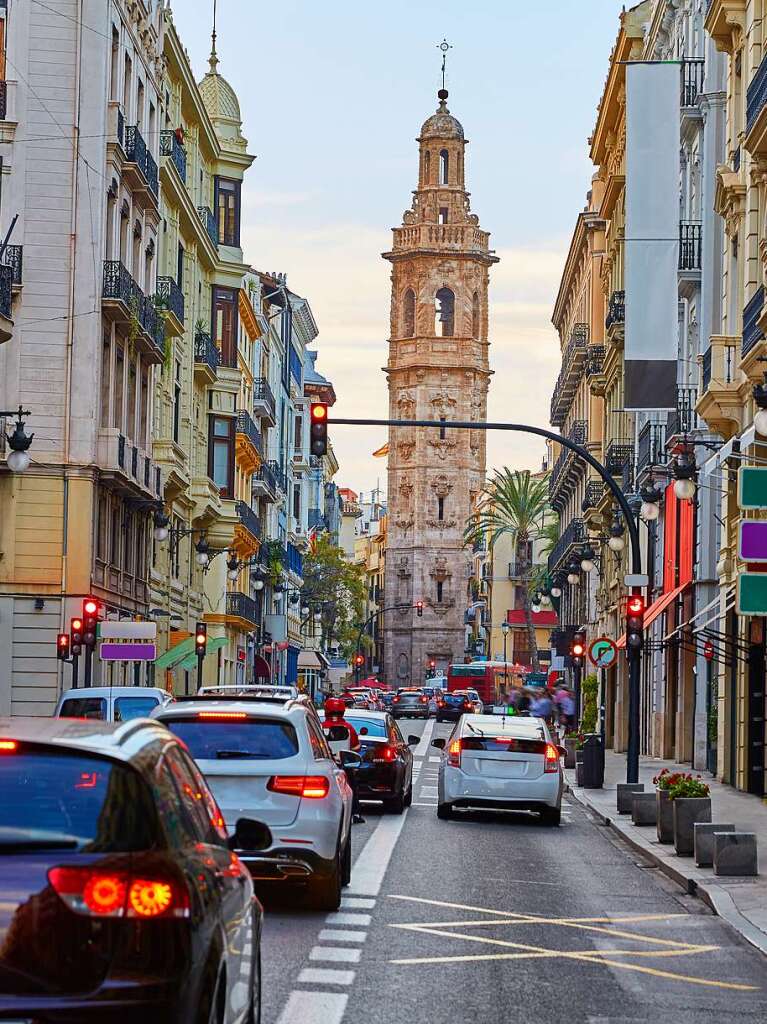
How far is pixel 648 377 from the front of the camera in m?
36.0

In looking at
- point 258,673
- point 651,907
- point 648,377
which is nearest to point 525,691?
point 648,377

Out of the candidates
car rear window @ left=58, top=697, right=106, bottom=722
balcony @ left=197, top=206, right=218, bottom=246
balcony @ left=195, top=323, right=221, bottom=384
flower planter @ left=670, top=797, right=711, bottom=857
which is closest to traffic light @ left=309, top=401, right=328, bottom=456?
car rear window @ left=58, top=697, right=106, bottom=722

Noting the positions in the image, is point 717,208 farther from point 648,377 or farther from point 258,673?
point 258,673

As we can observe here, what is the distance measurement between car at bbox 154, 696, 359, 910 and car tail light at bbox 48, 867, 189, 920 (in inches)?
307

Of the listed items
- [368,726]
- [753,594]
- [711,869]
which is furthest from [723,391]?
[753,594]

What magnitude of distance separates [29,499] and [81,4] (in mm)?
11046

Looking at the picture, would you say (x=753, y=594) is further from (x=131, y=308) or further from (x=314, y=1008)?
(x=131, y=308)

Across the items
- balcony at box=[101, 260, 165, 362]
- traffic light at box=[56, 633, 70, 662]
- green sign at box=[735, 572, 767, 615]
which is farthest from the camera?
balcony at box=[101, 260, 165, 362]

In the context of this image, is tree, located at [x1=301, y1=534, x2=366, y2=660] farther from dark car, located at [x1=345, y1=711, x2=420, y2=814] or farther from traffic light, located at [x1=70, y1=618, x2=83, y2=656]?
dark car, located at [x1=345, y1=711, x2=420, y2=814]

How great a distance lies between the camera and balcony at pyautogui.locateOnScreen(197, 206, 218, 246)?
62994 mm

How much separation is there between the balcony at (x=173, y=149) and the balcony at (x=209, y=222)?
5.00 meters

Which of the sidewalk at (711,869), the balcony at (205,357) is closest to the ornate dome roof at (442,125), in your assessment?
the balcony at (205,357)

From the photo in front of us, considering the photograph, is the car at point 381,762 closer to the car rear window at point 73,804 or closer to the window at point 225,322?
the car rear window at point 73,804

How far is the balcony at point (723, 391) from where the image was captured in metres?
33.2
